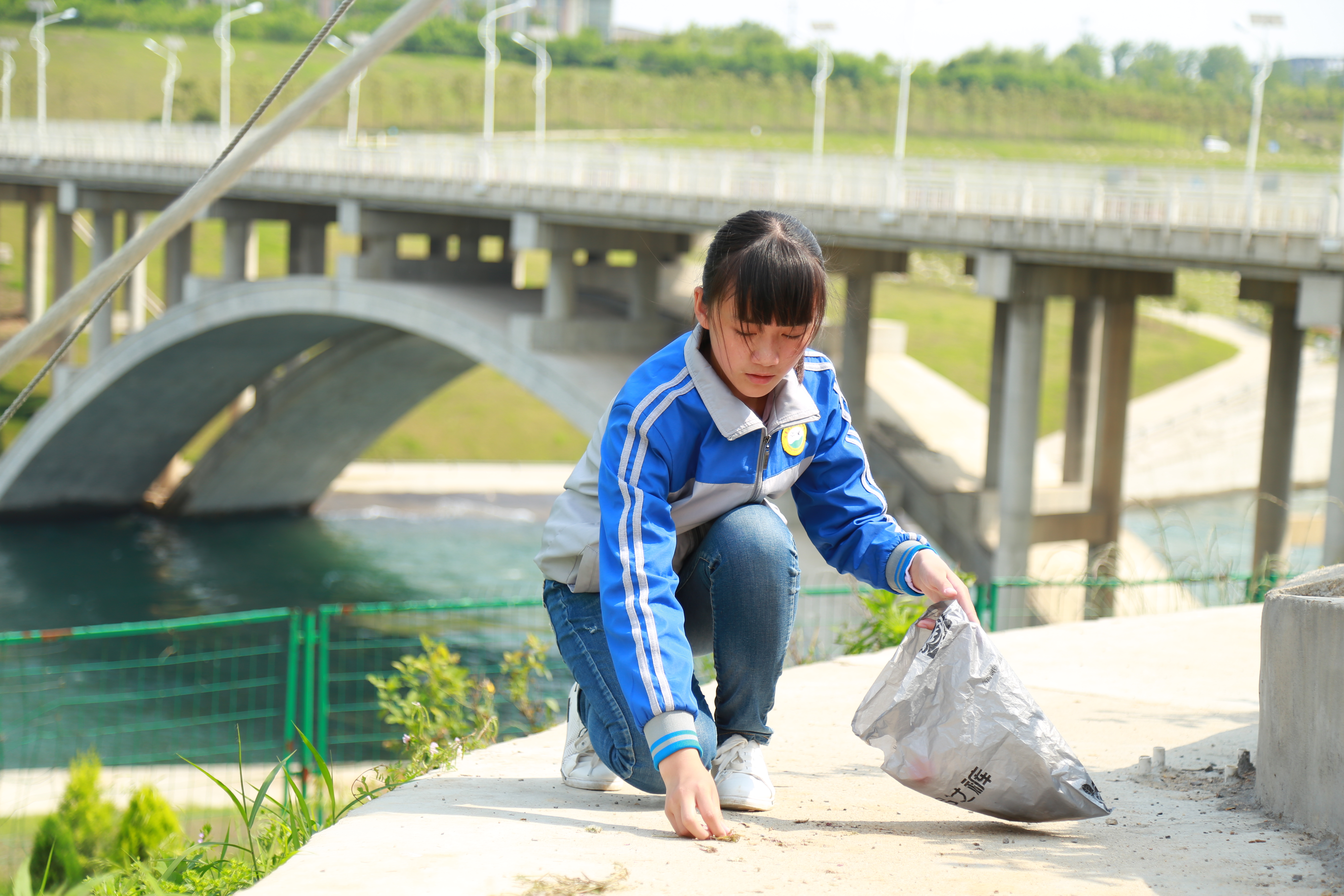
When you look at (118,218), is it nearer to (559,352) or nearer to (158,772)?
(559,352)

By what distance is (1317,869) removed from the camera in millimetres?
2486

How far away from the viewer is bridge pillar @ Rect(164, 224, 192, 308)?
24.4 metres

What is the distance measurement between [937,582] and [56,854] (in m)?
5.05

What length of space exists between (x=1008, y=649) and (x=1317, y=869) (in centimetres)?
255

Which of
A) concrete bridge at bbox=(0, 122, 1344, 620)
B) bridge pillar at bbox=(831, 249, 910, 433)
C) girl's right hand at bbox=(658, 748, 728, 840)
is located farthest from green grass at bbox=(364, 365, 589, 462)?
girl's right hand at bbox=(658, 748, 728, 840)

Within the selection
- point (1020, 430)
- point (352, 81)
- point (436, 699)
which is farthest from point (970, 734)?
point (1020, 430)

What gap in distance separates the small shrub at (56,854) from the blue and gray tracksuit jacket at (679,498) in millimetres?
3743

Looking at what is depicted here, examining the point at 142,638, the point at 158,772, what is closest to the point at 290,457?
the point at 142,638

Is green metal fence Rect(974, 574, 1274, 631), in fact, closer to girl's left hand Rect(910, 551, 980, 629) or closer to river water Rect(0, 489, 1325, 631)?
girl's left hand Rect(910, 551, 980, 629)

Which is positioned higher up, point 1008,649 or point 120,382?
point 1008,649

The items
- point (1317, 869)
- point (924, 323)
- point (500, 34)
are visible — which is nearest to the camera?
point (1317, 869)

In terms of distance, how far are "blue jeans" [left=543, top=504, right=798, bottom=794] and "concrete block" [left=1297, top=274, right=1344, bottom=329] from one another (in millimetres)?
9505

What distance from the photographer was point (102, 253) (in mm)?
24125

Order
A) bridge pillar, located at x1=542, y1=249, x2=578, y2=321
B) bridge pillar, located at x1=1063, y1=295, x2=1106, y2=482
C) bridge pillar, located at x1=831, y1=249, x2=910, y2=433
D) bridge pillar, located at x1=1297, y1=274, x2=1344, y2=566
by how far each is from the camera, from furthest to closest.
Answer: bridge pillar, located at x1=542, y1=249, x2=578, y2=321 < bridge pillar, located at x1=1063, y1=295, x2=1106, y2=482 < bridge pillar, located at x1=831, y1=249, x2=910, y2=433 < bridge pillar, located at x1=1297, y1=274, x2=1344, y2=566
